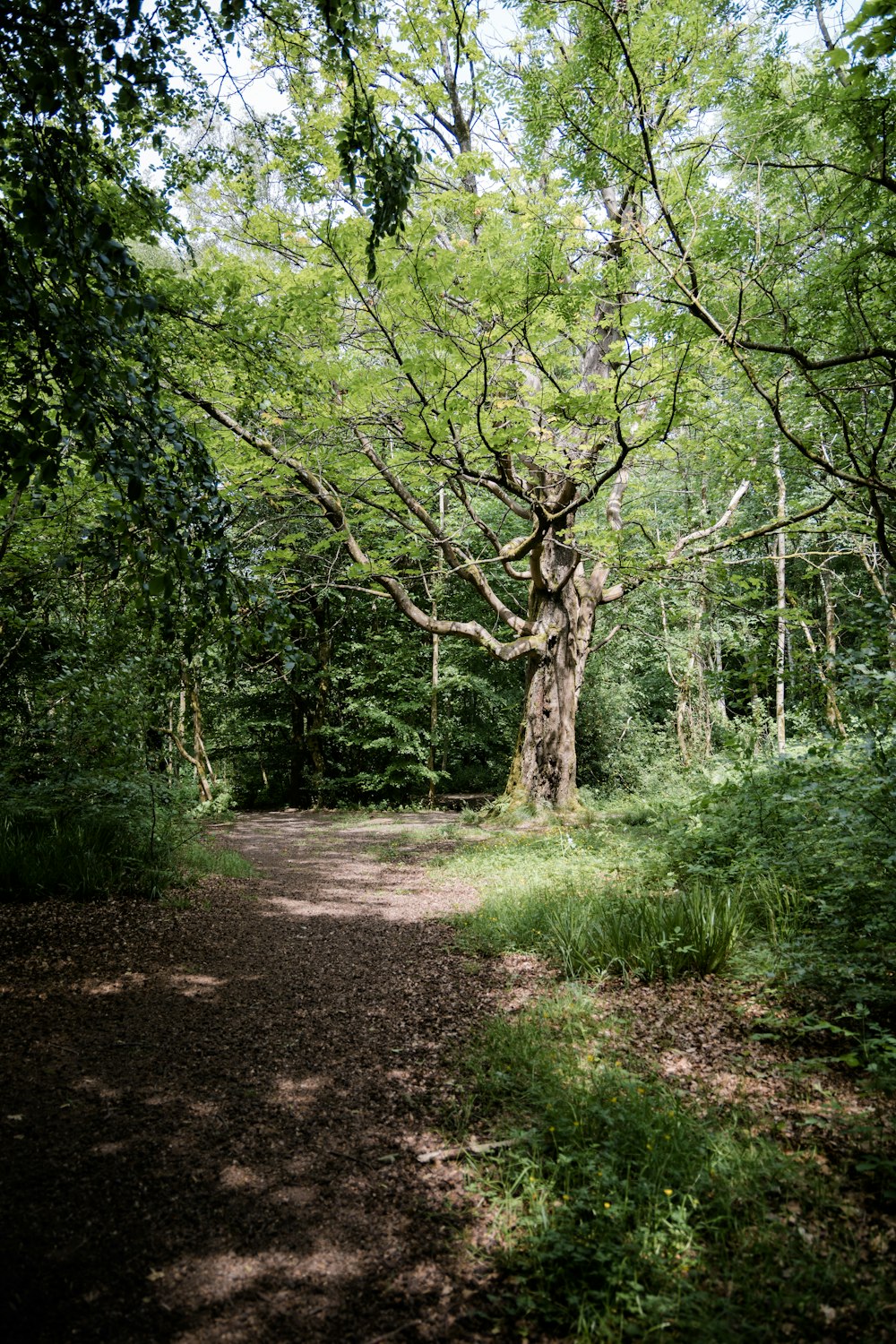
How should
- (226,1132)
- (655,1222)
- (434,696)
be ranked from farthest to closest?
(434,696) → (226,1132) → (655,1222)

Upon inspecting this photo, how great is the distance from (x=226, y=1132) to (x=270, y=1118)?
19cm

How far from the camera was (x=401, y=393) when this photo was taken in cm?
734

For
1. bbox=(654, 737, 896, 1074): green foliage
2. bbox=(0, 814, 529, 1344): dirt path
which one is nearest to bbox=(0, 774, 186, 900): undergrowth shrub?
bbox=(0, 814, 529, 1344): dirt path

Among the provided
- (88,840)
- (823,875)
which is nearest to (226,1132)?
(88,840)

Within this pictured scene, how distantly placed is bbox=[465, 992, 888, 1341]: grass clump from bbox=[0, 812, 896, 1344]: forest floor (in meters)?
0.09

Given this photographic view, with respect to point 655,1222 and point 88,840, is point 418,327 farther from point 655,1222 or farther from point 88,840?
point 655,1222

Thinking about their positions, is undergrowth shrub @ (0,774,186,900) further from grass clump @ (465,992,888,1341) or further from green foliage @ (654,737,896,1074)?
green foliage @ (654,737,896,1074)

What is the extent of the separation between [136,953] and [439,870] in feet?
12.5

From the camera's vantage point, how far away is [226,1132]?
267cm

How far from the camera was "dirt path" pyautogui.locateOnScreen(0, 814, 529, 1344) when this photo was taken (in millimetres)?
1865

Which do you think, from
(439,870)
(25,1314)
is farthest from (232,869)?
(25,1314)

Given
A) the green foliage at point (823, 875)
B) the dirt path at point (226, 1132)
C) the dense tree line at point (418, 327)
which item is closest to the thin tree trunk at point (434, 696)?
the dense tree line at point (418, 327)

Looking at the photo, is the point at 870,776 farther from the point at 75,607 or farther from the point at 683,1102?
the point at 75,607

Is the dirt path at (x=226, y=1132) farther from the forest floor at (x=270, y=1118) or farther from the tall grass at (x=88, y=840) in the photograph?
the tall grass at (x=88, y=840)
